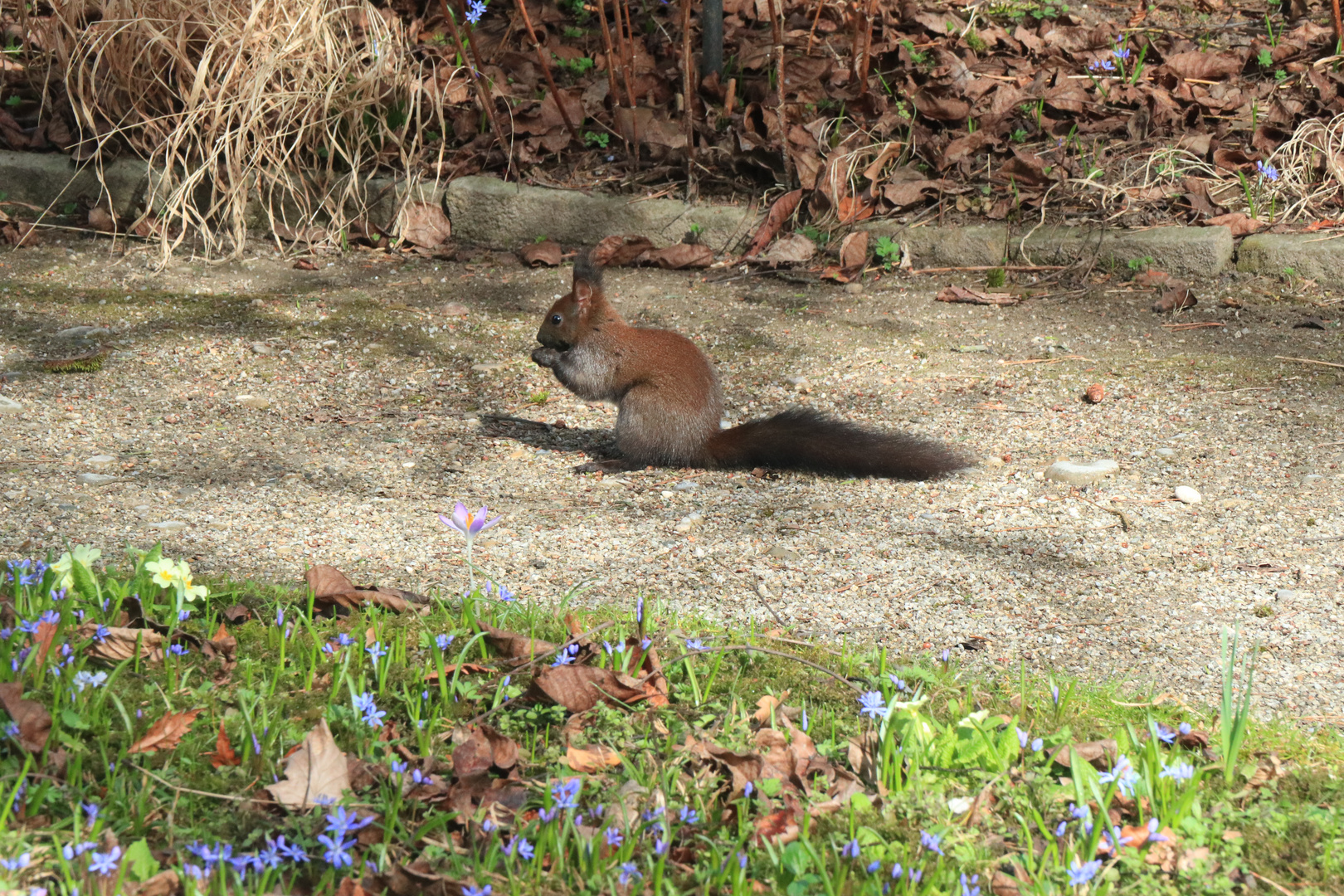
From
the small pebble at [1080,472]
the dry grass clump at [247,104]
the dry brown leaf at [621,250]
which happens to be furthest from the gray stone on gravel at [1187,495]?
the dry grass clump at [247,104]

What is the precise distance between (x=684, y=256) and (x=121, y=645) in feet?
13.5

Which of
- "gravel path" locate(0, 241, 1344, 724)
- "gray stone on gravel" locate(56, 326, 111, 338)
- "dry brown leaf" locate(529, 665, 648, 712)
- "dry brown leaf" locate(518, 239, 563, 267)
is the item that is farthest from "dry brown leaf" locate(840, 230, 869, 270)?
"dry brown leaf" locate(529, 665, 648, 712)

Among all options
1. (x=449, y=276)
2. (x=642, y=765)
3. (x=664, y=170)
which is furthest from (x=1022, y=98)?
(x=642, y=765)

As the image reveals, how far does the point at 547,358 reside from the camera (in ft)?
15.5

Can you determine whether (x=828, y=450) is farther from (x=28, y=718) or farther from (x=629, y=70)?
(x=629, y=70)

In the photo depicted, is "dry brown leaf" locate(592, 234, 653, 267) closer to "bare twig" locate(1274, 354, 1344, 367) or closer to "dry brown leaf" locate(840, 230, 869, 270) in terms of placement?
"dry brown leaf" locate(840, 230, 869, 270)

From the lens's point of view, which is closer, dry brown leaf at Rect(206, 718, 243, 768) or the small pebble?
dry brown leaf at Rect(206, 718, 243, 768)

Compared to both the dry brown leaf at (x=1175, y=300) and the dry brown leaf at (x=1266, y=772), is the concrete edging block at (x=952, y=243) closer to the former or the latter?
the dry brown leaf at (x=1175, y=300)

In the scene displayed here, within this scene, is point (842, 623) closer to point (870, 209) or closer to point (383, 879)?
point (383, 879)

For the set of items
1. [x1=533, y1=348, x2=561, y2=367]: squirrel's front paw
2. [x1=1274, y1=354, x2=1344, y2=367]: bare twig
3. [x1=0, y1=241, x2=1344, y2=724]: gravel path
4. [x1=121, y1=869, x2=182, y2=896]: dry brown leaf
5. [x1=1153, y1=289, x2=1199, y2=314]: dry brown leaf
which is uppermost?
[x1=1153, y1=289, x2=1199, y2=314]: dry brown leaf

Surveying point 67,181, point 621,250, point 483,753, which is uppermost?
point 67,181

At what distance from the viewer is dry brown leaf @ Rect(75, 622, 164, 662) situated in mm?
2473

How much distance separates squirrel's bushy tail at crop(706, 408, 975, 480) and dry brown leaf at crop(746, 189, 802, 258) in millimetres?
2106

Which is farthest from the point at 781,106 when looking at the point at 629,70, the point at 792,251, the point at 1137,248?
the point at 1137,248
